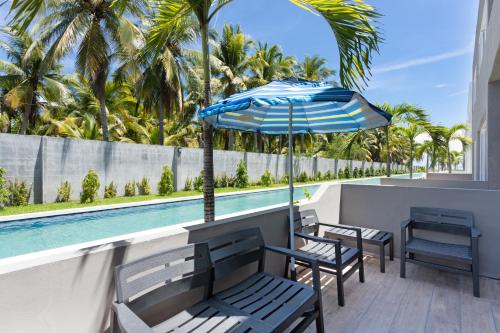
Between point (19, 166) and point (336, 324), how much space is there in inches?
431

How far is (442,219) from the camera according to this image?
386 cm

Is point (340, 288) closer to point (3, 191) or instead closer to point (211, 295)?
point (211, 295)

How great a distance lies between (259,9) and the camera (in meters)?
9.84

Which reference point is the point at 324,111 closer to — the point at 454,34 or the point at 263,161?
the point at 454,34

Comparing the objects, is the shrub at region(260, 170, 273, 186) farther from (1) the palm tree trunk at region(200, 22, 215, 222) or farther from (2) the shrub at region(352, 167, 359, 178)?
(1) the palm tree trunk at region(200, 22, 215, 222)

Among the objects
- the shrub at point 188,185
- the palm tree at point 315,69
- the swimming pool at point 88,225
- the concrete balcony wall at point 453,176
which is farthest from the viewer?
the palm tree at point 315,69

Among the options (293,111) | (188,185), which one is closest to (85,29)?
(188,185)

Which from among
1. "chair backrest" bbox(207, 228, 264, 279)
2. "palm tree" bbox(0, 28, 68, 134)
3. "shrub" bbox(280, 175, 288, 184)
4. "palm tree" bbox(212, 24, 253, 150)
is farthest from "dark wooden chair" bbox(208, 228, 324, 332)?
"palm tree" bbox(212, 24, 253, 150)

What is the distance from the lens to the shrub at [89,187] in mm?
10484

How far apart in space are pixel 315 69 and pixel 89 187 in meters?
21.7

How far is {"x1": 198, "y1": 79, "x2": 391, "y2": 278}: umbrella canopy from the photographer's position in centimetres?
233

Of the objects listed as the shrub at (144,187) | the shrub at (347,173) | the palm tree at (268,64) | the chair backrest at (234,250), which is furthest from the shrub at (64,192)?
the shrub at (347,173)

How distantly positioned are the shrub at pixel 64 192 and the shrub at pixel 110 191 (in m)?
1.33

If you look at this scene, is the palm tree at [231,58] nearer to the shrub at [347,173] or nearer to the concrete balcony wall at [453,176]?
the shrub at [347,173]
